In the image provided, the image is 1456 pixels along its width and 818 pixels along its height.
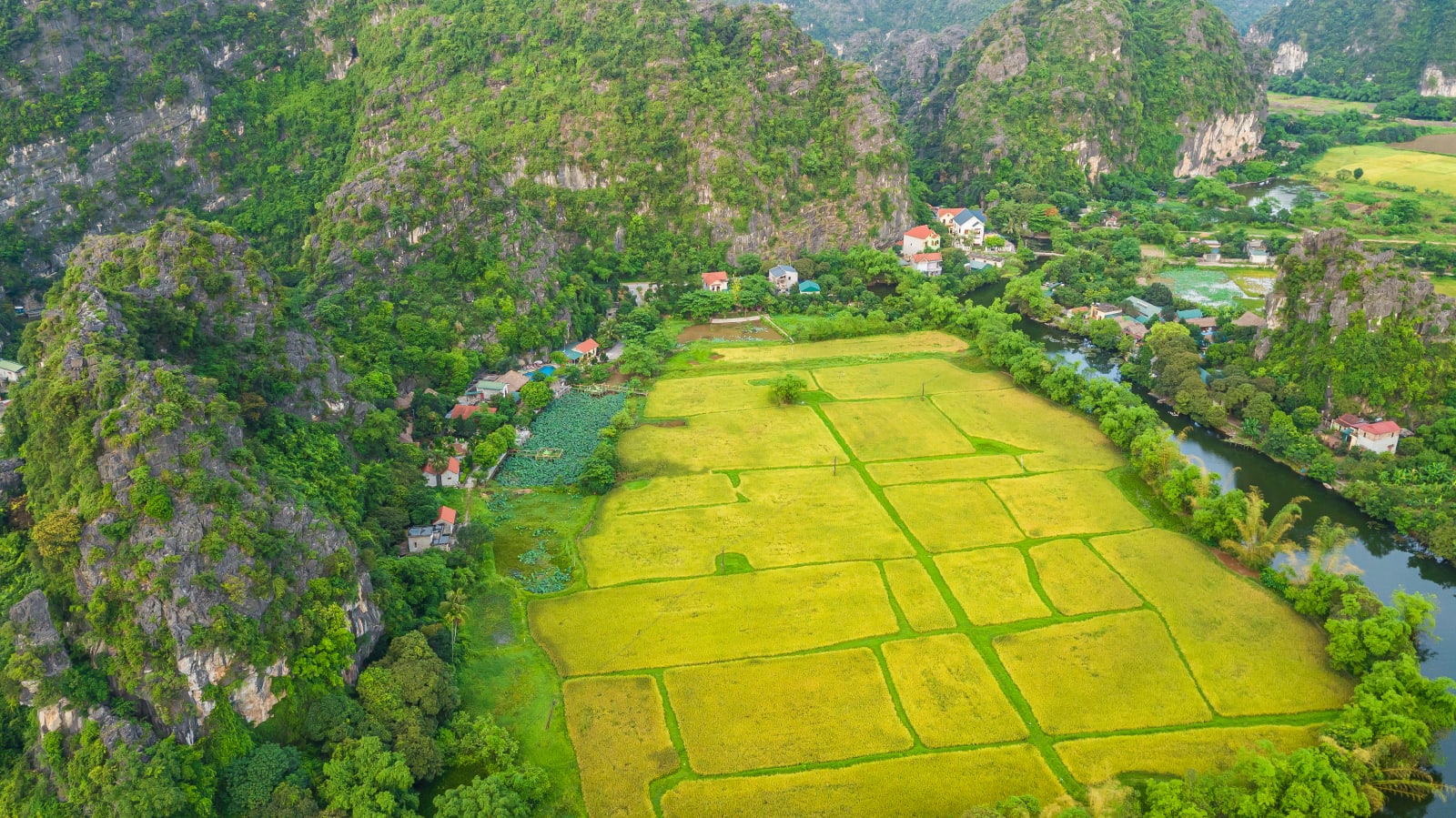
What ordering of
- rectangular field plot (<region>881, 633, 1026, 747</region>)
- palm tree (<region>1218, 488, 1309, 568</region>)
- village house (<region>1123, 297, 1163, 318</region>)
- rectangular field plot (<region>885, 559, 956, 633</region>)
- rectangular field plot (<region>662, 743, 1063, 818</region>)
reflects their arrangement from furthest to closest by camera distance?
village house (<region>1123, 297, 1163, 318</region>) → palm tree (<region>1218, 488, 1309, 568</region>) → rectangular field plot (<region>885, 559, 956, 633</region>) → rectangular field plot (<region>881, 633, 1026, 747</region>) → rectangular field plot (<region>662, 743, 1063, 818</region>)

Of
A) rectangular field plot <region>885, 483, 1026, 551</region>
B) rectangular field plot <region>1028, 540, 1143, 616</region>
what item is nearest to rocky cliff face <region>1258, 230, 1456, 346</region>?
rectangular field plot <region>885, 483, 1026, 551</region>

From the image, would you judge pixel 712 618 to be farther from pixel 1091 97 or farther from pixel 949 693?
pixel 1091 97

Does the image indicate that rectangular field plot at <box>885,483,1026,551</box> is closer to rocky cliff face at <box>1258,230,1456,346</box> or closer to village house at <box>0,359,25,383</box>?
rocky cliff face at <box>1258,230,1456,346</box>

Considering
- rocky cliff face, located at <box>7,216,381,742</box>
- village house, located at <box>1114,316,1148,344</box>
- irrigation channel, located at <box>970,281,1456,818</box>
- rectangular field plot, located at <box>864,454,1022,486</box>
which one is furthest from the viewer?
village house, located at <box>1114,316,1148,344</box>

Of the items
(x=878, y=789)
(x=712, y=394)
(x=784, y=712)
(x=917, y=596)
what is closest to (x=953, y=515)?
(x=917, y=596)

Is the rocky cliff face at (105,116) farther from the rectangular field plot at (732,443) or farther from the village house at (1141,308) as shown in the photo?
the village house at (1141,308)

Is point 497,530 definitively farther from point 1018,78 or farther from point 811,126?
point 1018,78
